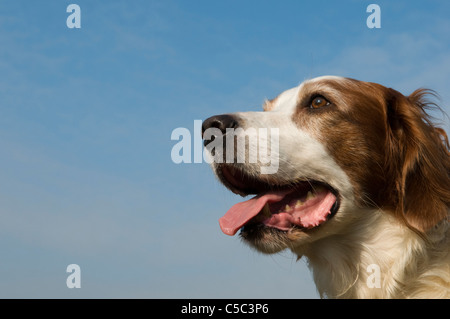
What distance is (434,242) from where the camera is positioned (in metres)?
4.18

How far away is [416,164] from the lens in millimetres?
4395

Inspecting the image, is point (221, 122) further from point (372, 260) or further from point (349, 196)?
point (372, 260)

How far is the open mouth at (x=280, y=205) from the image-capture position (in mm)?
4277

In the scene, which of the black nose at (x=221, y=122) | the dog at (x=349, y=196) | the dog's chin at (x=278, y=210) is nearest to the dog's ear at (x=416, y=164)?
the dog at (x=349, y=196)

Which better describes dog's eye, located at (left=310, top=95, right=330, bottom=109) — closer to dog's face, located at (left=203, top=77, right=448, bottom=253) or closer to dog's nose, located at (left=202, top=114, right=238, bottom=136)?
dog's face, located at (left=203, top=77, right=448, bottom=253)

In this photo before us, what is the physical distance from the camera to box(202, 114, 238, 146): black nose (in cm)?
422

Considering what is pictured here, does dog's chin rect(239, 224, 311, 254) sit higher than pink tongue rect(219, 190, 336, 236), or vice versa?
pink tongue rect(219, 190, 336, 236)

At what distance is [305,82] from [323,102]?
348mm

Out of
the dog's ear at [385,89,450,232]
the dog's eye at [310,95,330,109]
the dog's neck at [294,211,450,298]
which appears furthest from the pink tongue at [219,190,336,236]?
the dog's eye at [310,95,330,109]

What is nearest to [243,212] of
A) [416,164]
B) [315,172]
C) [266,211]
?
[266,211]

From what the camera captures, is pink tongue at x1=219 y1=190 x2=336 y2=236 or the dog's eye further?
the dog's eye

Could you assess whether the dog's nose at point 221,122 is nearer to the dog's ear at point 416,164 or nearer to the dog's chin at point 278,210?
the dog's chin at point 278,210

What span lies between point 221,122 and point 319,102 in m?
0.97

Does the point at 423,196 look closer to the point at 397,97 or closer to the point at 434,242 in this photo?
the point at 434,242
